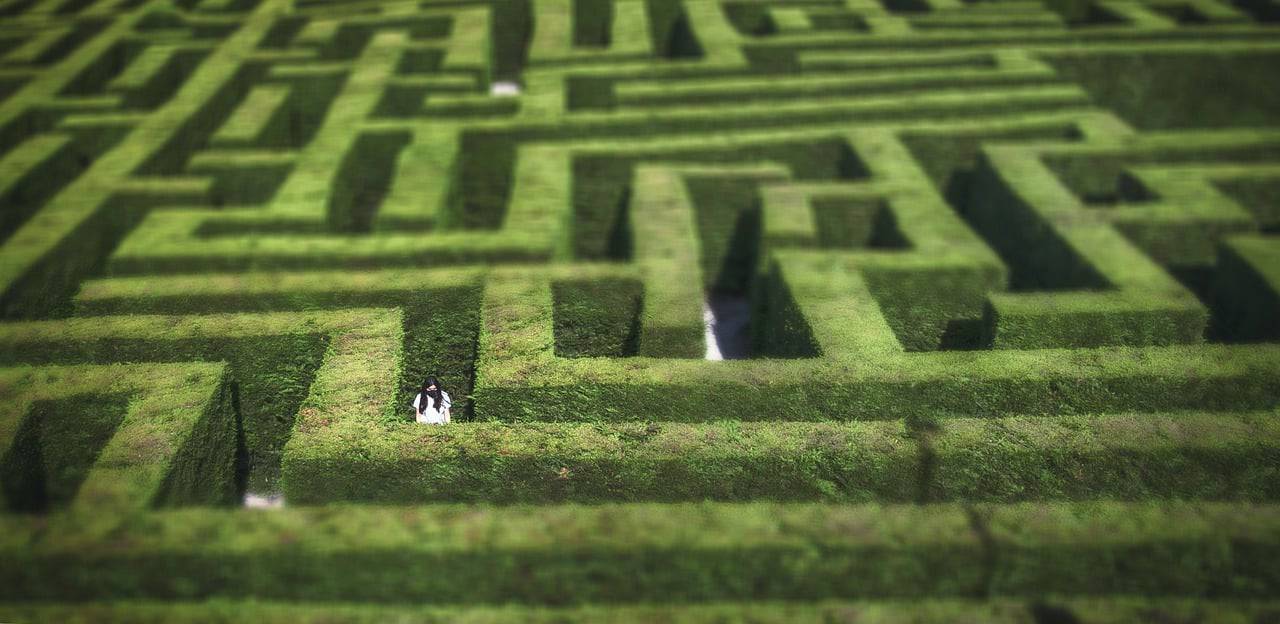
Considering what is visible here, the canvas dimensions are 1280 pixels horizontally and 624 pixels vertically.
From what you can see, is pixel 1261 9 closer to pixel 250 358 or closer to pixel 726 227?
pixel 726 227

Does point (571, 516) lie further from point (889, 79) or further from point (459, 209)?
point (889, 79)

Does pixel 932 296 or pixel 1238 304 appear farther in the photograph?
pixel 1238 304

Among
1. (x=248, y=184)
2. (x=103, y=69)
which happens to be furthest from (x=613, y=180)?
(x=103, y=69)

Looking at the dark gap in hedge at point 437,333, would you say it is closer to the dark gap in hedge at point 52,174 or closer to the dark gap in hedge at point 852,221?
the dark gap in hedge at point 852,221

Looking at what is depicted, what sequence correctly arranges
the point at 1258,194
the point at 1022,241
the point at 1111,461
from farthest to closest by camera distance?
the point at 1258,194 → the point at 1022,241 → the point at 1111,461

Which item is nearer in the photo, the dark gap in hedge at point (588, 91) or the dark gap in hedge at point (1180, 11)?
the dark gap in hedge at point (588, 91)

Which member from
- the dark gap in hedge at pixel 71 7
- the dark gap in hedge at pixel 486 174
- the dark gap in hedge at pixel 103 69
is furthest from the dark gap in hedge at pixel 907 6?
the dark gap in hedge at pixel 71 7

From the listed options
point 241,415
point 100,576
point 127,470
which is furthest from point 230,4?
point 100,576
